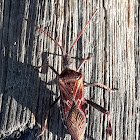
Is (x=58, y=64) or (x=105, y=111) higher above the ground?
(x=58, y=64)

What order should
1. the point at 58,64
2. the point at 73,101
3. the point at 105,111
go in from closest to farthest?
the point at 105,111
the point at 58,64
the point at 73,101

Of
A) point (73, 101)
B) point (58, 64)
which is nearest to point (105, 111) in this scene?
point (73, 101)

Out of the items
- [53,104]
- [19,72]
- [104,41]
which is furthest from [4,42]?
[104,41]

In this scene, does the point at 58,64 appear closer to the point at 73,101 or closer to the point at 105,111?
the point at 73,101

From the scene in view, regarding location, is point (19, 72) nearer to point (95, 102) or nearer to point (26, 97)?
point (26, 97)
